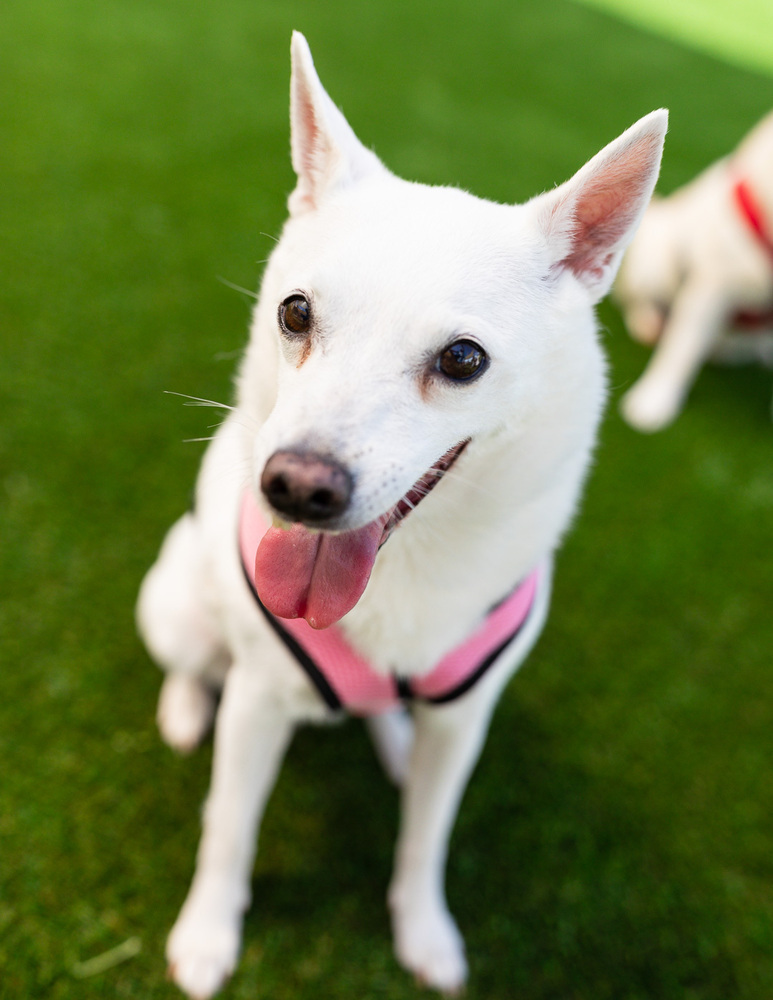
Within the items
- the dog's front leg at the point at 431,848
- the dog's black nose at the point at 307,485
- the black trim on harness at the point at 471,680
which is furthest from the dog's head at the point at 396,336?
the dog's front leg at the point at 431,848

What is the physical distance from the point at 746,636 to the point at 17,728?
228 centimetres

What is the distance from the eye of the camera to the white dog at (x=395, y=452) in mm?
1000

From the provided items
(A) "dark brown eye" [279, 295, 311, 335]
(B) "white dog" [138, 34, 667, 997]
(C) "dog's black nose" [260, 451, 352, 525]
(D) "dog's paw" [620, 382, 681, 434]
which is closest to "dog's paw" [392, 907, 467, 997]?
(B) "white dog" [138, 34, 667, 997]

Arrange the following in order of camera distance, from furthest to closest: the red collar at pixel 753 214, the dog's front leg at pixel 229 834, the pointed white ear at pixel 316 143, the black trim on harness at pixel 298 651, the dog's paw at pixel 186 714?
the red collar at pixel 753 214
the dog's paw at pixel 186 714
the dog's front leg at pixel 229 834
the black trim on harness at pixel 298 651
the pointed white ear at pixel 316 143

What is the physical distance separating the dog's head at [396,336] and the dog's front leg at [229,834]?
417mm

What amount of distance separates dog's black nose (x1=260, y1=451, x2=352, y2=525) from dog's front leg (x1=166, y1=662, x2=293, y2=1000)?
0.56 metres

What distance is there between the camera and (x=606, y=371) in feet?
4.14

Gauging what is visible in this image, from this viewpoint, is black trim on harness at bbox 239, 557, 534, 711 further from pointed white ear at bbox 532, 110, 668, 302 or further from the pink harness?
pointed white ear at bbox 532, 110, 668, 302

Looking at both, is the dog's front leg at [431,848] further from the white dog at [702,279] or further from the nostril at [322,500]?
the white dog at [702,279]

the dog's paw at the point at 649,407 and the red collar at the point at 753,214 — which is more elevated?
the red collar at the point at 753,214

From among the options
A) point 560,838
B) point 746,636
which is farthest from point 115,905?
point 746,636

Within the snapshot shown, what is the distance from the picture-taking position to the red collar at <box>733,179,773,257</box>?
283 centimetres

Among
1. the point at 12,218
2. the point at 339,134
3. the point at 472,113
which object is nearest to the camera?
the point at 339,134

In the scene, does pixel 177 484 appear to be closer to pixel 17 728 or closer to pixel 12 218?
pixel 17 728
